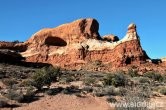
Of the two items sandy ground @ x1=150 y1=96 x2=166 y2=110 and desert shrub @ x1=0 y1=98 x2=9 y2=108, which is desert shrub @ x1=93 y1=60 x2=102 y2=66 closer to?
sandy ground @ x1=150 y1=96 x2=166 y2=110

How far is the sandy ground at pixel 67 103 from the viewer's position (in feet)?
71.0

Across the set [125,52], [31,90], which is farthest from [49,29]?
[31,90]

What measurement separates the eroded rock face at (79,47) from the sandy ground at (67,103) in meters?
36.4

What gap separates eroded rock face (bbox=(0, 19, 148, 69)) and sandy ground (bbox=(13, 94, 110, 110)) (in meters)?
36.4

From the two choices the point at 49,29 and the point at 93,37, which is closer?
the point at 93,37

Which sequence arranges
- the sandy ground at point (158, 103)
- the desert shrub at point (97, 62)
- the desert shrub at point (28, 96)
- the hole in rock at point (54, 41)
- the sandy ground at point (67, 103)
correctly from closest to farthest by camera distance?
the sandy ground at point (67, 103), the sandy ground at point (158, 103), the desert shrub at point (28, 96), the desert shrub at point (97, 62), the hole in rock at point (54, 41)

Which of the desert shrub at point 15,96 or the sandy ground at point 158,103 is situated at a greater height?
the desert shrub at point 15,96

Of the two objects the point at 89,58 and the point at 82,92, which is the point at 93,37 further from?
the point at 82,92

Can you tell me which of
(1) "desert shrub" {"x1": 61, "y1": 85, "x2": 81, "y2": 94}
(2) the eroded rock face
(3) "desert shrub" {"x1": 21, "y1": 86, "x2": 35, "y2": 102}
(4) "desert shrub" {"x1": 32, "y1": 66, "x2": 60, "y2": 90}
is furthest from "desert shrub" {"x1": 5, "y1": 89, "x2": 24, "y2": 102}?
(2) the eroded rock face

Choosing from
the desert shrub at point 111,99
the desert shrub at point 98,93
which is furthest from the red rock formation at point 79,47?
the desert shrub at point 111,99

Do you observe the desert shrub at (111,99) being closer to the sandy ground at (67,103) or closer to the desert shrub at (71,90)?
the sandy ground at (67,103)

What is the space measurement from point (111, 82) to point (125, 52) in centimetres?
3131

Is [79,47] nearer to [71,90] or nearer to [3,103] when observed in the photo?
[71,90]

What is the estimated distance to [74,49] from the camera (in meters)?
69.0
